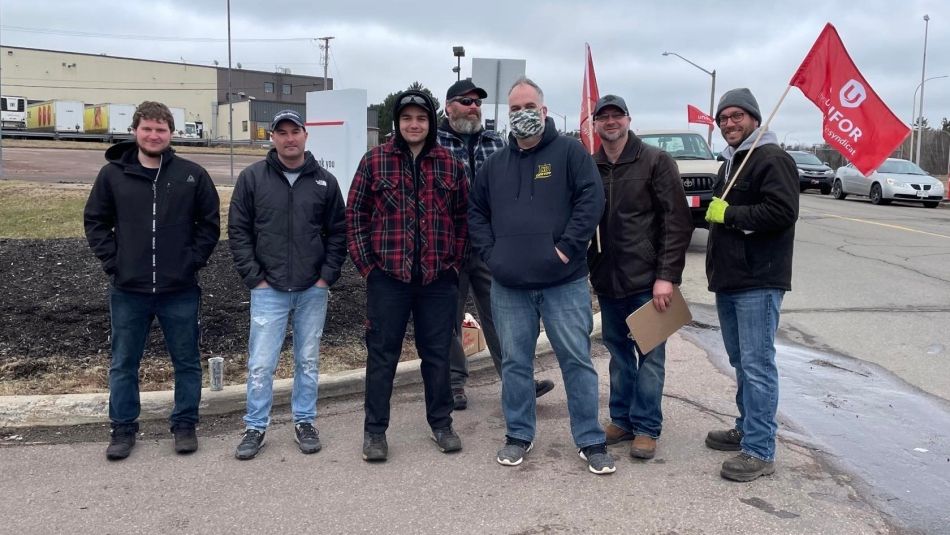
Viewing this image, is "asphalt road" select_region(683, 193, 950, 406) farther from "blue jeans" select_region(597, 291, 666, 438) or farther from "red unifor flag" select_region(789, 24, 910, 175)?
A: "blue jeans" select_region(597, 291, 666, 438)

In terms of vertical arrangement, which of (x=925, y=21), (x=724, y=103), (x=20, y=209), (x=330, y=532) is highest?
(x=925, y=21)

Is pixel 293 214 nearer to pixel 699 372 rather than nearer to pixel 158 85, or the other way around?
pixel 699 372

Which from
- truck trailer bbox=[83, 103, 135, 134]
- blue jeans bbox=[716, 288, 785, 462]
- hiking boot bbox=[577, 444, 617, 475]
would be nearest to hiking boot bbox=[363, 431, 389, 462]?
hiking boot bbox=[577, 444, 617, 475]

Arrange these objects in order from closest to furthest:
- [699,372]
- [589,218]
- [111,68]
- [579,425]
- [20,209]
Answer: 1. [589,218]
2. [579,425]
3. [699,372]
4. [20,209]
5. [111,68]

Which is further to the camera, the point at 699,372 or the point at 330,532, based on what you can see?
the point at 699,372

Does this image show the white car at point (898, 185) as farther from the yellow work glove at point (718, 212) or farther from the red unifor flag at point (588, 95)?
the yellow work glove at point (718, 212)

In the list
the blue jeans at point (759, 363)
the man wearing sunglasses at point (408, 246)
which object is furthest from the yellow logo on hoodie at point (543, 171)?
the blue jeans at point (759, 363)

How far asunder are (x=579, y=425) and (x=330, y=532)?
150cm

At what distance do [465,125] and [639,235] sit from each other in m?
1.40

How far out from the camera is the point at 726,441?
173 inches

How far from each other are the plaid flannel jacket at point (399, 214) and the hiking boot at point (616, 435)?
4.46 feet

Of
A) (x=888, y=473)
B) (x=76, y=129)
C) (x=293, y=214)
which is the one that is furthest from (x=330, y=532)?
(x=76, y=129)

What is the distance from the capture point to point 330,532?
340 cm

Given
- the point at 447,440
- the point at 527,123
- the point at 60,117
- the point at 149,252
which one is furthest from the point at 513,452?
the point at 60,117
